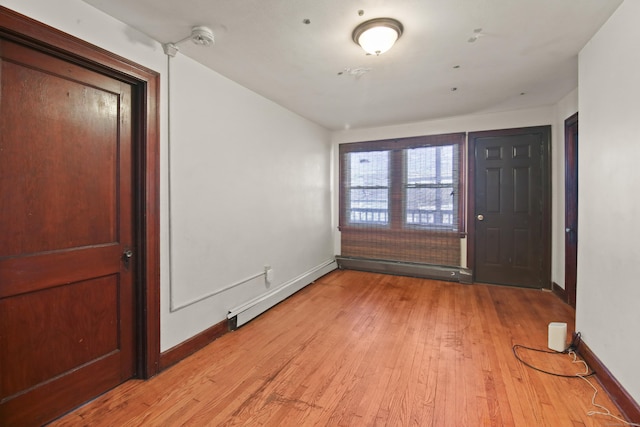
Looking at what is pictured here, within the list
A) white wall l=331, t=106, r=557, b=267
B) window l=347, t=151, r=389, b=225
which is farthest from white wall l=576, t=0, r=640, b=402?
window l=347, t=151, r=389, b=225

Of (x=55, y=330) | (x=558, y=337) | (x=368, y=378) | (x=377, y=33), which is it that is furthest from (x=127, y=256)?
(x=558, y=337)

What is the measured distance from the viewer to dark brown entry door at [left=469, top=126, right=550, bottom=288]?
3818 mm

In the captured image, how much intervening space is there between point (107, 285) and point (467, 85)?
361 cm

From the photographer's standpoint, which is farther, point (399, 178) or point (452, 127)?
point (399, 178)

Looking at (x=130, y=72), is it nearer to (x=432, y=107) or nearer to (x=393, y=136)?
(x=432, y=107)

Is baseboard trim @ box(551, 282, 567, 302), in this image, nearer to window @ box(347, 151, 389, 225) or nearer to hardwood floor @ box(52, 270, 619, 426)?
hardwood floor @ box(52, 270, 619, 426)

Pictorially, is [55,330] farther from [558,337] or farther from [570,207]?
[570,207]

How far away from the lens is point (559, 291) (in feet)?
11.7

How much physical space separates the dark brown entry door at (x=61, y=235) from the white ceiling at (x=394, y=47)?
1.97 feet

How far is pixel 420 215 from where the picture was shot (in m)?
4.50

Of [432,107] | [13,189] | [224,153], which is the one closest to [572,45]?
[432,107]

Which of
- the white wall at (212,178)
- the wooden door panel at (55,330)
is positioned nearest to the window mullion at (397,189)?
the white wall at (212,178)

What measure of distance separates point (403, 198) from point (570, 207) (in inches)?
80.0

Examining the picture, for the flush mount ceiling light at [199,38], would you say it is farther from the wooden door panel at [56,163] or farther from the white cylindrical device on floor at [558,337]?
the white cylindrical device on floor at [558,337]
